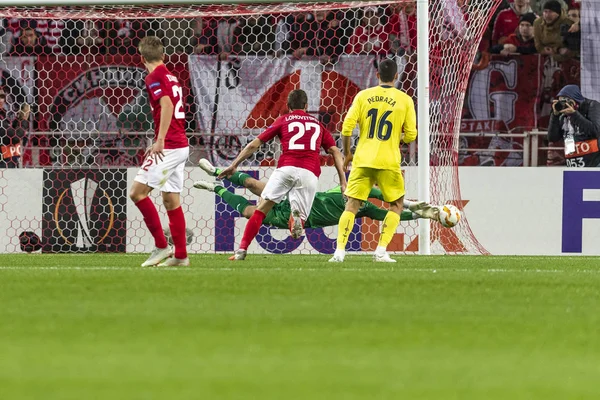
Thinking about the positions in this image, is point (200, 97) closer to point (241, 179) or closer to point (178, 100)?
point (241, 179)

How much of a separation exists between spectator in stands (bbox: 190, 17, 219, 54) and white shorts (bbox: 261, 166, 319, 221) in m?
3.48

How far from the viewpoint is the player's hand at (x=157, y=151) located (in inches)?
300

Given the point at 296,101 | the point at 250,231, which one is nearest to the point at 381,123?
the point at 296,101

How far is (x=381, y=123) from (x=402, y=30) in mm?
3774

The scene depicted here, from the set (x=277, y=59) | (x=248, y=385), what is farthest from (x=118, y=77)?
(x=248, y=385)

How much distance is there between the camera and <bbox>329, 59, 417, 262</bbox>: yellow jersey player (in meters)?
8.88

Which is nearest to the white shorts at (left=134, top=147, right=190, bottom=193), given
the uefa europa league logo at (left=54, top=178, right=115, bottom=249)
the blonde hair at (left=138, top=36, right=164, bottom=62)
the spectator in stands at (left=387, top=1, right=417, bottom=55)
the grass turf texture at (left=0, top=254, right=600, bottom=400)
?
the blonde hair at (left=138, top=36, right=164, bottom=62)

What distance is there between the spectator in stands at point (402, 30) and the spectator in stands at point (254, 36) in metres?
1.39

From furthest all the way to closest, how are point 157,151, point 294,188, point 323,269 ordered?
point 294,188 < point 157,151 < point 323,269

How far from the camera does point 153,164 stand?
7.85 meters

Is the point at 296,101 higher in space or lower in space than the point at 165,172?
higher

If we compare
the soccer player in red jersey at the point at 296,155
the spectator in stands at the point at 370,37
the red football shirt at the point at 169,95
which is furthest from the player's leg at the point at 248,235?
the spectator in stands at the point at 370,37

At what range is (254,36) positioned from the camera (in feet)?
42.6

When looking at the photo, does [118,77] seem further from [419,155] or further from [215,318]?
[215,318]
